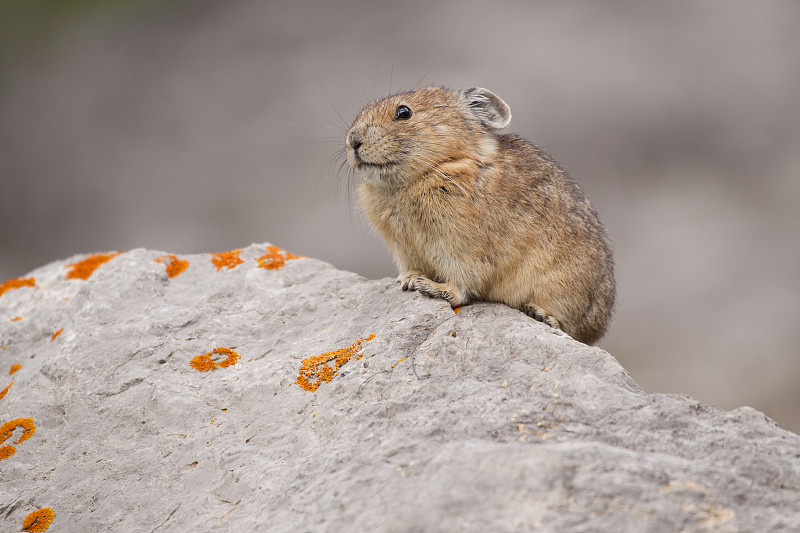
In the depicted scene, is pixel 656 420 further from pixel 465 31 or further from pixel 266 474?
pixel 465 31

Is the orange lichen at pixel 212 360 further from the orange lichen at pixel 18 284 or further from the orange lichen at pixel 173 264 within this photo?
the orange lichen at pixel 18 284

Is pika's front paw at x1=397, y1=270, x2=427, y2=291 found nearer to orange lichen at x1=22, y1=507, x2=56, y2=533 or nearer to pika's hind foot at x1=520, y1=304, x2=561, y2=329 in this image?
pika's hind foot at x1=520, y1=304, x2=561, y2=329

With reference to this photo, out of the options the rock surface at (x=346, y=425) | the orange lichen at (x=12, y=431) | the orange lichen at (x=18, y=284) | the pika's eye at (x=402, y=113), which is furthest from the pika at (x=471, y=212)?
the orange lichen at (x=18, y=284)

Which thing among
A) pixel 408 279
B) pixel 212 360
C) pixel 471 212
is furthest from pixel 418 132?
pixel 212 360

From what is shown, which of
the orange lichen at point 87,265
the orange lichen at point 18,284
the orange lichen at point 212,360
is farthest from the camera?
the orange lichen at point 18,284

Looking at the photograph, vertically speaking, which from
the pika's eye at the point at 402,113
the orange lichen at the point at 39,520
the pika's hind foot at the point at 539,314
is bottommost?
the orange lichen at the point at 39,520

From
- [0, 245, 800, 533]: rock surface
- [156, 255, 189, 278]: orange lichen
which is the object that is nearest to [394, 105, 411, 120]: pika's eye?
[0, 245, 800, 533]: rock surface

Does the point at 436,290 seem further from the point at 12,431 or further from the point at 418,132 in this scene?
the point at 12,431

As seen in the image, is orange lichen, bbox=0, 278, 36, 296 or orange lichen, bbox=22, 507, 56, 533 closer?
orange lichen, bbox=22, 507, 56, 533
